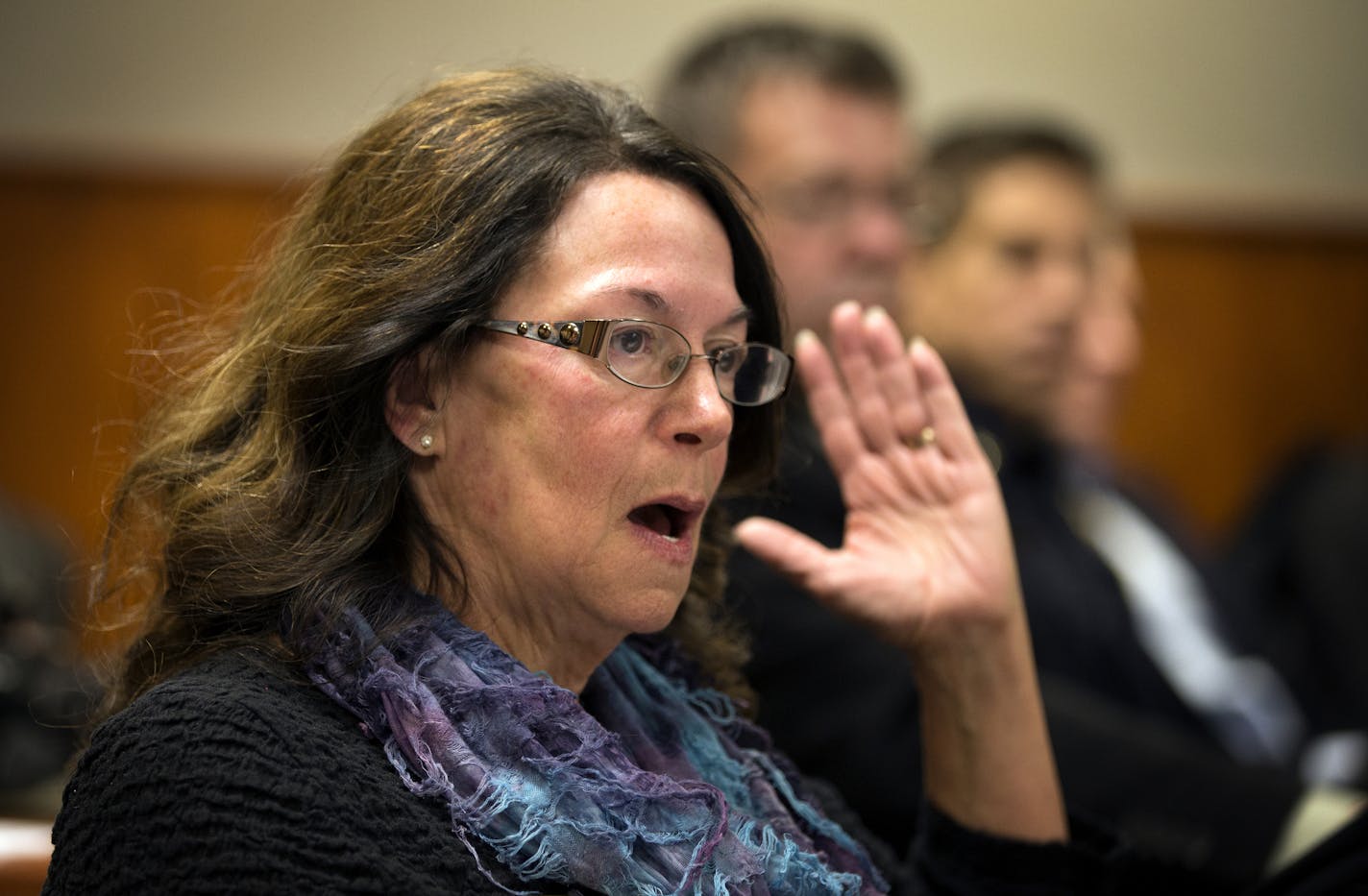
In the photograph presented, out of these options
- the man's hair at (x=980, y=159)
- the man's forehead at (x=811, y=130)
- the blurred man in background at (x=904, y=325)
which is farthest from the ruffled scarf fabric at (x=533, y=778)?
the man's hair at (x=980, y=159)

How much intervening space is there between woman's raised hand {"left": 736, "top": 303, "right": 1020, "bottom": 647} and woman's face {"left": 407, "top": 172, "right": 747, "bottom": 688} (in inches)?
13.3

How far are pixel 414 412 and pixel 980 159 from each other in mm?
2213

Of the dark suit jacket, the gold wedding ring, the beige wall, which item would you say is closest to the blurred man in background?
the dark suit jacket

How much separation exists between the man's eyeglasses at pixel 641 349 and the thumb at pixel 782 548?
0.20 metres

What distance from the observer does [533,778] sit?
115cm

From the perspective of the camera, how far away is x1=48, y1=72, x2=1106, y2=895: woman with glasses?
1089 millimetres

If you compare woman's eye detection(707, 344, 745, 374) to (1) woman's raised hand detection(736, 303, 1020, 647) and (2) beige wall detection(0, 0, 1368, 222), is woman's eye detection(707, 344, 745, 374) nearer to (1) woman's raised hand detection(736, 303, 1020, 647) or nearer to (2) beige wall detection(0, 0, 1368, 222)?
(1) woman's raised hand detection(736, 303, 1020, 647)

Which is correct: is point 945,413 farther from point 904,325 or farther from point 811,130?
point 904,325

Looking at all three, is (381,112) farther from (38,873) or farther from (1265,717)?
(1265,717)

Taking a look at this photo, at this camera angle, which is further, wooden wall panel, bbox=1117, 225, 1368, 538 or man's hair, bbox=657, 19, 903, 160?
wooden wall panel, bbox=1117, 225, 1368, 538

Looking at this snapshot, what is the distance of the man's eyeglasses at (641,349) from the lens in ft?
4.01

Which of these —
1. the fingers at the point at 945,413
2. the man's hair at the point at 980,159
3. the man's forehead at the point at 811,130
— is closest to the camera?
the fingers at the point at 945,413

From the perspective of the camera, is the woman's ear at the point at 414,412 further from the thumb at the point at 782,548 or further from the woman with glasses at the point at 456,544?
the thumb at the point at 782,548

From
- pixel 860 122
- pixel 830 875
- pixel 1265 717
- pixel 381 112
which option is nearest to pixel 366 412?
pixel 381 112
